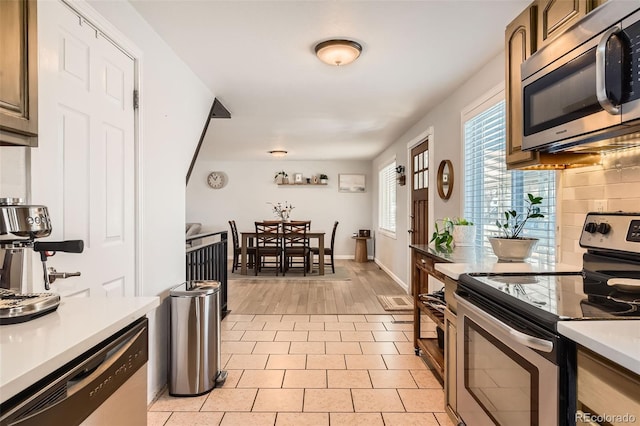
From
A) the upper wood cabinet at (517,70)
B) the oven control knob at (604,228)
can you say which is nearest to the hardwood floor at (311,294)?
the upper wood cabinet at (517,70)

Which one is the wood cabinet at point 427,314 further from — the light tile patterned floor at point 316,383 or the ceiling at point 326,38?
the ceiling at point 326,38

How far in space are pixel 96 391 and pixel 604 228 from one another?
6.40 ft

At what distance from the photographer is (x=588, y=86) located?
1380mm

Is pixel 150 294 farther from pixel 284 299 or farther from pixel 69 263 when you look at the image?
pixel 284 299

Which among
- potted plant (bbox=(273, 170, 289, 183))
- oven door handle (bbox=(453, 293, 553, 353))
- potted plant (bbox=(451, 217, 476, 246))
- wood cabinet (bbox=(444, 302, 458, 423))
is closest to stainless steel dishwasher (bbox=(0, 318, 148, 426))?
oven door handle (bbox=(453, 293, 553, 353))

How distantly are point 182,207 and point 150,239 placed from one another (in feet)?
1.91

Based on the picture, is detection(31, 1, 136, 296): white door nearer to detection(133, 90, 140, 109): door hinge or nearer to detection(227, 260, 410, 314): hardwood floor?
detection(133, 90, 140, 109): door hinge

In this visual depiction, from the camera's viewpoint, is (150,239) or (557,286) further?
(150,239)

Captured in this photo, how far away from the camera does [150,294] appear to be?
7.48 feet

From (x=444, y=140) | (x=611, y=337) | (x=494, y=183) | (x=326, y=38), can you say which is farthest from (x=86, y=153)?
(x=444, y=140)

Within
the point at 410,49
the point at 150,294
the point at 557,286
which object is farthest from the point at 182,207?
the point at 557,286

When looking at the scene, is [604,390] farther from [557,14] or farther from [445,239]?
[445,239]

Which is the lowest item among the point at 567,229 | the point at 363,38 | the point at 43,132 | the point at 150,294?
the point at 150,294

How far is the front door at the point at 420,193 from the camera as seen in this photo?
15.0ft
